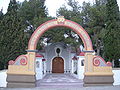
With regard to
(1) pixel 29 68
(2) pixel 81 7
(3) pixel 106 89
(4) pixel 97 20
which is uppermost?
(2) pixel 81 7

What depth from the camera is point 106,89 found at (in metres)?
11.2

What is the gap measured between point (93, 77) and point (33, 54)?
4.74 m

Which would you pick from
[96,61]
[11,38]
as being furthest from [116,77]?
[11,38]

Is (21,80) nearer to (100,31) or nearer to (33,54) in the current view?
(33,54)

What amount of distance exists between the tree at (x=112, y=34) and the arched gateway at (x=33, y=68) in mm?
5544

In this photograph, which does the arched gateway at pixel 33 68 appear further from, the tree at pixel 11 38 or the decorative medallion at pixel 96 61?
the tree at pixel 11 38

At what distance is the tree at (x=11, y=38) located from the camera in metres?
16.8

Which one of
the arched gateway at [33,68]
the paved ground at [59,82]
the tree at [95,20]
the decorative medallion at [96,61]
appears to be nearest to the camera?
the arched gateway at [33,68]

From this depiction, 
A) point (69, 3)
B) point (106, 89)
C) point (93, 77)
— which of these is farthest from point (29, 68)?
point (69, 3)

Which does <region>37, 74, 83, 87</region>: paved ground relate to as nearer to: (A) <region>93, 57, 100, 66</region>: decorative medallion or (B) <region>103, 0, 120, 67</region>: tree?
(A) <region>93, 57, 100, 66</region>: decorative medallion

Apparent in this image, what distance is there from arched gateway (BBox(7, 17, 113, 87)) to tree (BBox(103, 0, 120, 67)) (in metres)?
5.54

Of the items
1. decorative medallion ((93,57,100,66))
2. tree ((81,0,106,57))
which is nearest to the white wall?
decorative medallion ((93,57,100,66))

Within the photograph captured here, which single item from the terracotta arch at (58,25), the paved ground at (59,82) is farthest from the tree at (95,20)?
the terracotta arch at (58,25)

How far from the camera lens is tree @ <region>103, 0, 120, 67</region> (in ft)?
57.2
